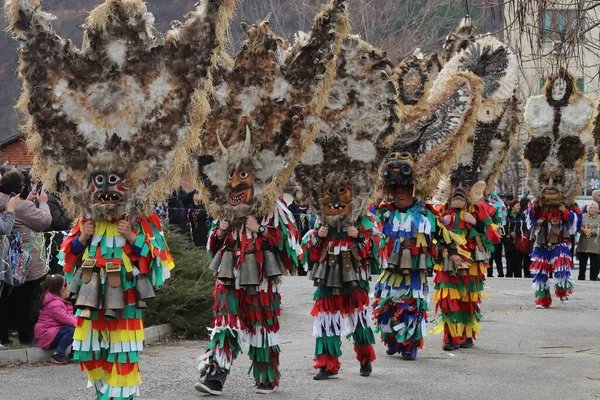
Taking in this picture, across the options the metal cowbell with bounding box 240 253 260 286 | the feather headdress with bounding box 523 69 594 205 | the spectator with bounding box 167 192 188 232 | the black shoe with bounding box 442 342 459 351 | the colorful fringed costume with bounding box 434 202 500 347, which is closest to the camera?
the metal cowbell with bounding box 240 253 260 286

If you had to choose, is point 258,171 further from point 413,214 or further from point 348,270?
point 413,214

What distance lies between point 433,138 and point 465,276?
6.17ft

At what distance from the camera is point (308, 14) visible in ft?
84.6

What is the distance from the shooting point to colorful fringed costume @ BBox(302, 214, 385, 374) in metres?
8.66

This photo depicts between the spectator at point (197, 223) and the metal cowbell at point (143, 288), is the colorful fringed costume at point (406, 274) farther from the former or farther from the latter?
the spectator at point (197, 223)

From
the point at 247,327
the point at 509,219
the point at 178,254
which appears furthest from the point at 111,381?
the point at 509,219

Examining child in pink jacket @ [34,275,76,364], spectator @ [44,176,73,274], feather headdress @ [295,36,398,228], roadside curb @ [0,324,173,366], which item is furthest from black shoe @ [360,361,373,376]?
spectator @ [44,176,73,274]

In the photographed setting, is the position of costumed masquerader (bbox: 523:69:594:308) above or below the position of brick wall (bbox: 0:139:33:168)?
below

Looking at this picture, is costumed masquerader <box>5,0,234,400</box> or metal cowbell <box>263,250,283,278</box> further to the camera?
metal cowbell <box>263,250,283,278</box>

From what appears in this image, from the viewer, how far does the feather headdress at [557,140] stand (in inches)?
546

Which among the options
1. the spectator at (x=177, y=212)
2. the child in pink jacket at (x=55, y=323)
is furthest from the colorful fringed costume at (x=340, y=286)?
the spectator at (x=177, y=212)

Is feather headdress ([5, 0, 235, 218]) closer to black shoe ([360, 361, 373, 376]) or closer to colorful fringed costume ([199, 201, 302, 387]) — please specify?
colorful fringed costume ([199, 201, 302, 387])

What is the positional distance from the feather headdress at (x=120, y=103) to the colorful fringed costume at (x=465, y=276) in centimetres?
465

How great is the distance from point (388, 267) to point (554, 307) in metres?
6.04
